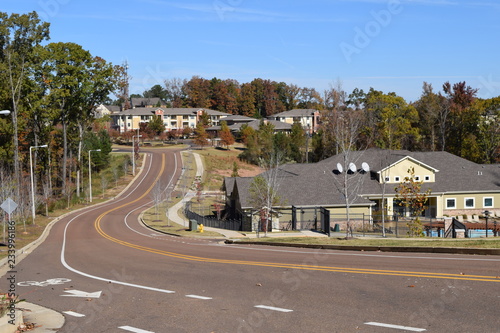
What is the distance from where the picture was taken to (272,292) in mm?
13719

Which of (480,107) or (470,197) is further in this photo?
(480,107)

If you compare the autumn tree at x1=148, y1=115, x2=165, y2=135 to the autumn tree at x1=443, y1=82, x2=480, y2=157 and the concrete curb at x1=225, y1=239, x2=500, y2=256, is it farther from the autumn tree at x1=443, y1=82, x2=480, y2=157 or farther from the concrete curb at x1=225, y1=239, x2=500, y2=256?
the concrete curb at x1=225, y1=239, x2=500, y2=256

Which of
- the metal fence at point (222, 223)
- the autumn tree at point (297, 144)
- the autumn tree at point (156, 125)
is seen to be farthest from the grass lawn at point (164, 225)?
the autumn tree at point (156, 125)

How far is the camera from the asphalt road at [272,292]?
10.5 metres

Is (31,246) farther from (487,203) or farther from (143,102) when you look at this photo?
(143,102)

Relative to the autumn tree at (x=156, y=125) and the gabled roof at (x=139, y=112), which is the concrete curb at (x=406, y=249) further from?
the gabled roof at (x=139, y=112)

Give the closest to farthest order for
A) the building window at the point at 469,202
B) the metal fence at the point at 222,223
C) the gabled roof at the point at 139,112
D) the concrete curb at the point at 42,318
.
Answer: the concrete curb at the point at 42,318 < the metal fence at the point at 222,223 < the building window at the point at 469,202 < the gabled roof at the point at 139,112

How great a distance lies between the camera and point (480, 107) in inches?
3179

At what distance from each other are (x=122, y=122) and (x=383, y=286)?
144 meters

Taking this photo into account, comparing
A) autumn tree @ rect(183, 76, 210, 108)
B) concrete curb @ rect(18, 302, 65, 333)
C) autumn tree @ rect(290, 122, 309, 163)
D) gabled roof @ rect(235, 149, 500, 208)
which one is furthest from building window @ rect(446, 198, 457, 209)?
autumn tree @ rect(183, 76, 210, 108)

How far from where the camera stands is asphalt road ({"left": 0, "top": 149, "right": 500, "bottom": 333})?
34.4 feet

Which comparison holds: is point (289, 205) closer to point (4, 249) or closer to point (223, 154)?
point (4, 249)

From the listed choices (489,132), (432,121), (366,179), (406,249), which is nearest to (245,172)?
(432,121)

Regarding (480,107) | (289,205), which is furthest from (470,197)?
(480,107)
